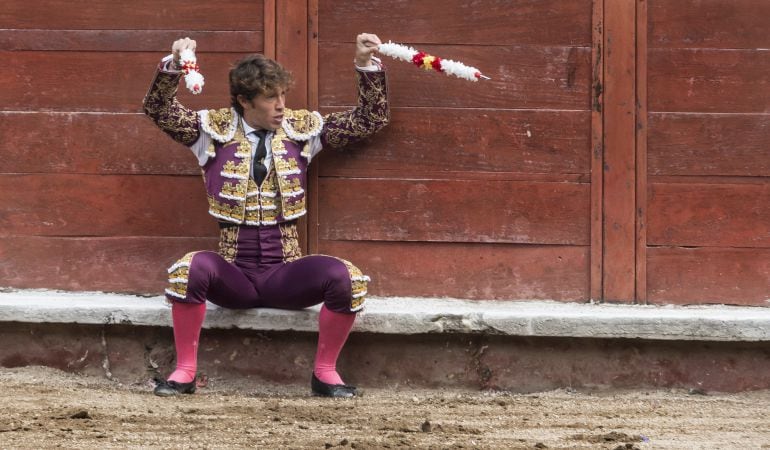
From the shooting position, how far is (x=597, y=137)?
4473 mm

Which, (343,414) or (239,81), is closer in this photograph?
(343,414)

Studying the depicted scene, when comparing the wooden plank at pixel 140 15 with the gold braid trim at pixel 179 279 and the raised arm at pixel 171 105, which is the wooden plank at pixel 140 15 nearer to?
the raised arm at pixel 171 105

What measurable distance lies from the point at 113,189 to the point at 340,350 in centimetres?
119

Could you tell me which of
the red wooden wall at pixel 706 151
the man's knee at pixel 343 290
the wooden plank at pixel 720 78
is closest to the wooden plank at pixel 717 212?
the red wooden wall at pixel 706 151

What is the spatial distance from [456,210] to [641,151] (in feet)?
2.53

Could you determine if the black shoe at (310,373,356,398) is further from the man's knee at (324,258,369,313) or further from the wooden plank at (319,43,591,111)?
the wooden plank at (319,43,591,111)

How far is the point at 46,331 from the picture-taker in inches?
170

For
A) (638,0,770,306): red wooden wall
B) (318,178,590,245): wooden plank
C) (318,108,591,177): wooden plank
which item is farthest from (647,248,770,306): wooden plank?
(318,108,591,177): wooden plank

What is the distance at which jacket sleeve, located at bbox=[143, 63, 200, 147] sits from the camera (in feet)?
13.4

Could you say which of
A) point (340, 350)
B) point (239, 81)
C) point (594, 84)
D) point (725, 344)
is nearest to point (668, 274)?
point (725, 344)

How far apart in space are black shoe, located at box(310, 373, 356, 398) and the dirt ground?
0.15 ft

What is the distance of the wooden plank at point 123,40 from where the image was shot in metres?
4.52

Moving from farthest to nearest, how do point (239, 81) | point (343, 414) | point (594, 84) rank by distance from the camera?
point (594, 84) → point (239, 81) → point (343, 414)

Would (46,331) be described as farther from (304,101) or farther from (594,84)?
(594,84)
